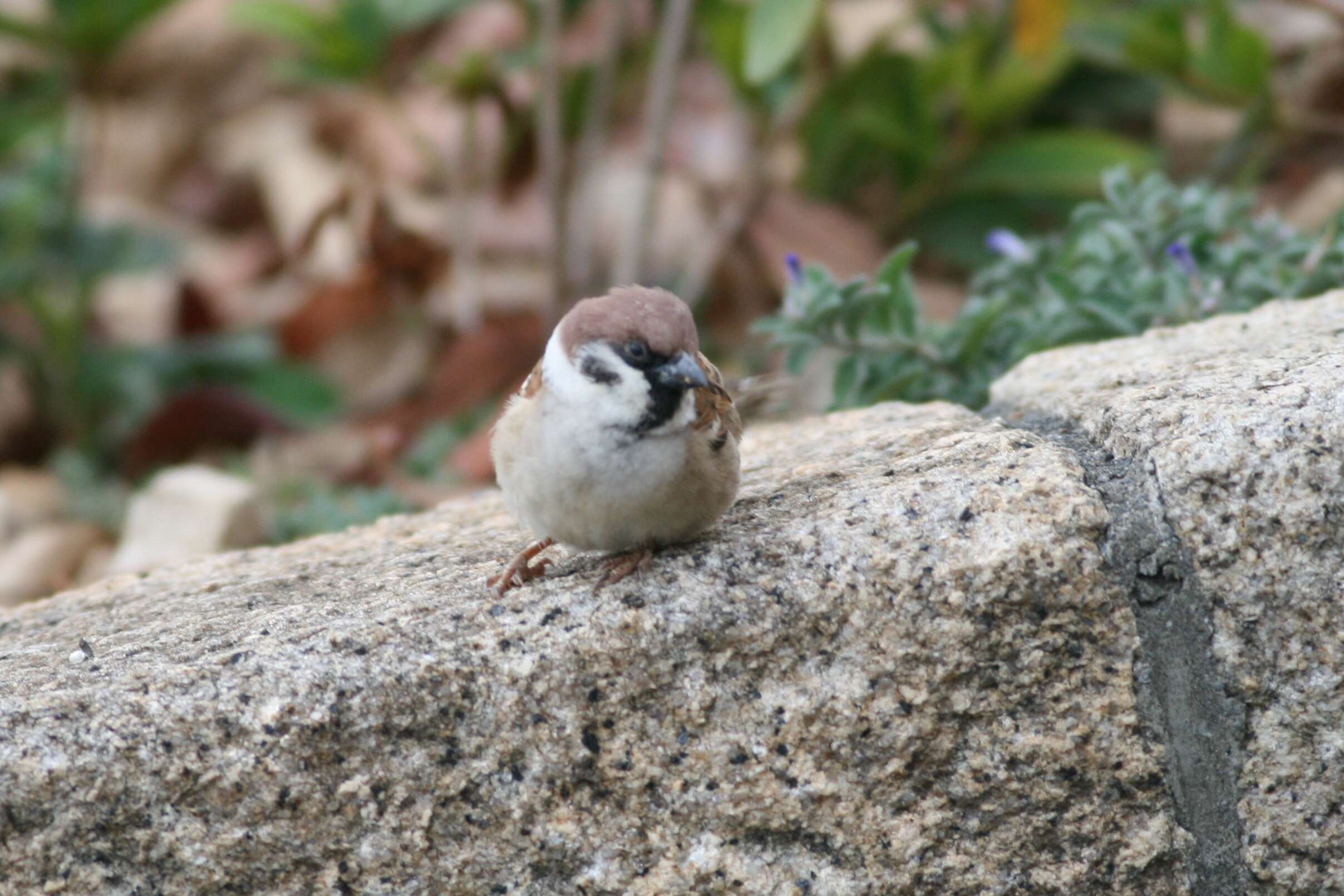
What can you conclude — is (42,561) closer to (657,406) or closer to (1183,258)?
(657,406)

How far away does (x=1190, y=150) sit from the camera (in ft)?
19.7

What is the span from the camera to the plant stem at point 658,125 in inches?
187

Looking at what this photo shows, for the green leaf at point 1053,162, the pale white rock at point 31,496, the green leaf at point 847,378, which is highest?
the green leaf at point 1053,162

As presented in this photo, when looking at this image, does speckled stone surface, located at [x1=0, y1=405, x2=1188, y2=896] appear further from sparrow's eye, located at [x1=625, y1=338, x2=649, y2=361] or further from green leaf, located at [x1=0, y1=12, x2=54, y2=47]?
green leaf, located at [x1=0, y1=12, x2=54, y2=47]

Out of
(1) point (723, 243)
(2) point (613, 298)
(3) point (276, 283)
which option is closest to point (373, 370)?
(3) point (276, 283)

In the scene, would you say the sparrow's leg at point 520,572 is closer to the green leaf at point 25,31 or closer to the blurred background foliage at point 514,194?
the blurred background foliage at point 514,194

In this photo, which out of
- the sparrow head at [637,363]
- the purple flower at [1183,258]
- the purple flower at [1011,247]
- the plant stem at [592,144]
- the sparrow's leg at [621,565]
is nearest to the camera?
the sparrow's leg at [621,565]

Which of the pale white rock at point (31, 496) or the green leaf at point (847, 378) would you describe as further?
the pale white rock at point (31, 496)

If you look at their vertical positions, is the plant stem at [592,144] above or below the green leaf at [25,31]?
below

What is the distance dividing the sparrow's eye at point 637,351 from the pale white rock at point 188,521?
86.1 inches

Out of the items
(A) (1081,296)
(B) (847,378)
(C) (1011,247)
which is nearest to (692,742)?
(B) (847,378)

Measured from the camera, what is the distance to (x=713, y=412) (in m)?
2.40

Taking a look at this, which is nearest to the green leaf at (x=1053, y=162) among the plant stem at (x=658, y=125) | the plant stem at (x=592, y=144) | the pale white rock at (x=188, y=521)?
the plant stem at (x=658, y=125)

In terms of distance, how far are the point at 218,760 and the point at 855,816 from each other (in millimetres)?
851
